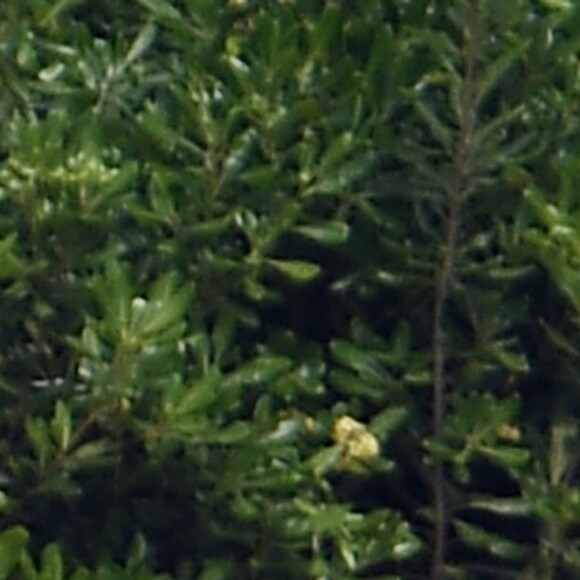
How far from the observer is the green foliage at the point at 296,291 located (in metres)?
2.32

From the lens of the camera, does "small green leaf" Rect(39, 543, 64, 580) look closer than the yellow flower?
Yes

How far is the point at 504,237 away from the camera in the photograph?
245 centimetres

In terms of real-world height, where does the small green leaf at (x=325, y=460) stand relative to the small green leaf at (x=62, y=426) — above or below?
below

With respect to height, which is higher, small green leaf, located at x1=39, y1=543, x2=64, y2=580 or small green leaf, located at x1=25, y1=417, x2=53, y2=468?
small green leaf, located at x1=25, y1=417, x2=53, y2=468

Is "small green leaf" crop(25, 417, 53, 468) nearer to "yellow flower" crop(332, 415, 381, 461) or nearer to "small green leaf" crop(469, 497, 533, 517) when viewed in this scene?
"yellow flower" crop(332, 415, 381, 461)

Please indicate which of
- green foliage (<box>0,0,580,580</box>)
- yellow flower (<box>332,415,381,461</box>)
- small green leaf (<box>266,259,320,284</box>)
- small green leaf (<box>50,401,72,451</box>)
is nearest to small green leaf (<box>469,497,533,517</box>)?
green foliage (<box>0,0,580,580</box>)

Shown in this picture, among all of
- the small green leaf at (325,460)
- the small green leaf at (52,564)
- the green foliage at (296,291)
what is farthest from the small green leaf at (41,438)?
the small green leaf at (325,460)

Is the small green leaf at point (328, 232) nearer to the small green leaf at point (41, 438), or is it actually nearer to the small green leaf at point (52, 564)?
the small green leaf at point (41, 438)

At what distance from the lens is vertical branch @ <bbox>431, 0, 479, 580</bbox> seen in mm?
2379

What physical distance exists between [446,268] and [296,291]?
0.24 metres

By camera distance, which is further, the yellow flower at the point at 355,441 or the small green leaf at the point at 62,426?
the yellow flower at the point at 355,441

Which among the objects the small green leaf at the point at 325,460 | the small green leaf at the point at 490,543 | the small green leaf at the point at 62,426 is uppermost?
the small green leaf at the point at 62,426

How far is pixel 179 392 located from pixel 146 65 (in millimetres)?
604

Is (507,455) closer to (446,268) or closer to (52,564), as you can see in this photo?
(446,268)
